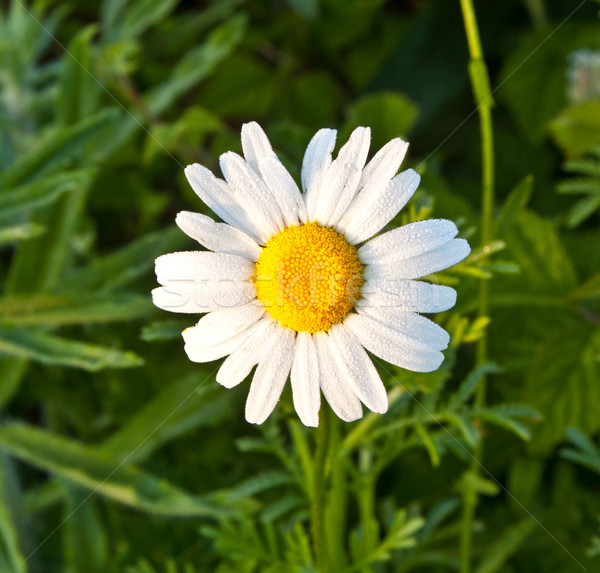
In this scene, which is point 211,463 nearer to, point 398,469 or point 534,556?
point 398,469

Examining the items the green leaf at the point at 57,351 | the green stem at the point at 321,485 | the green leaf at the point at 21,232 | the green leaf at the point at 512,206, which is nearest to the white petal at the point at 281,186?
the green stem at the point at 321,485

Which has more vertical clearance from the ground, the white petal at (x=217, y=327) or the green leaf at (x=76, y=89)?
the green leaf at (x=76, y=89)

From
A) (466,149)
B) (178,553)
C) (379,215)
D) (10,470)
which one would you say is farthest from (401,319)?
(466,149)

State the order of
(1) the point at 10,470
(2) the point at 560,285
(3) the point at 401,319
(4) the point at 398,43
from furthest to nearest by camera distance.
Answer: (4) the point at 398,43
(1) the point at 10,470
(2) the point at 560,285
(3) the point at 401,319

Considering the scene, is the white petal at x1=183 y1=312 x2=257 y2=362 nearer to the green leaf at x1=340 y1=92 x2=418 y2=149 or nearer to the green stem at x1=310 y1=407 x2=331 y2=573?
the green stem at x1=310 y1=407 x2=331 y2=573

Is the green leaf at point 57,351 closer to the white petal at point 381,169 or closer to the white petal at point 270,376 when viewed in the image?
the white petal at point 270,376

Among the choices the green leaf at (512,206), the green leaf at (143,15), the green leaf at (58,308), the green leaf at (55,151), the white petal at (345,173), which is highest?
the green leaf at (143,15)

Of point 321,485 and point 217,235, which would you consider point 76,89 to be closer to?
point 217,235
